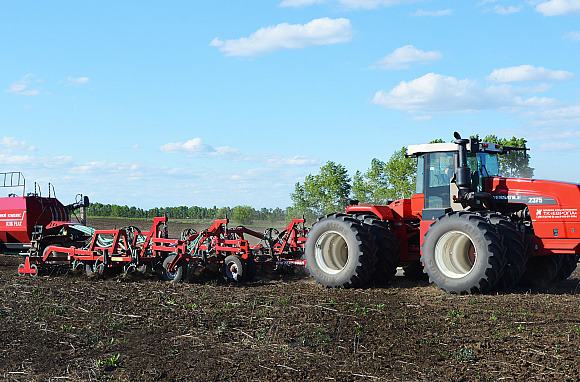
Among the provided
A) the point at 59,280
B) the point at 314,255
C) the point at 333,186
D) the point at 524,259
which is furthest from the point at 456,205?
the point at 333,186

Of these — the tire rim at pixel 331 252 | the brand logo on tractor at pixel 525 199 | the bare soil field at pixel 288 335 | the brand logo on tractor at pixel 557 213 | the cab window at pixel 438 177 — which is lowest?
the bare soil field at pixel 288 335

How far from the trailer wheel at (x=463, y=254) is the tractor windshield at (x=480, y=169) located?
1281 millimetres

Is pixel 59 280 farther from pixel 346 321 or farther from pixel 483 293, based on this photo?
pixel 483 293

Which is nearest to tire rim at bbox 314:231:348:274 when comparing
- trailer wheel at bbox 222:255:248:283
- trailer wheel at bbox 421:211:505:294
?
trailer wheel at bbox 222:255:248:283

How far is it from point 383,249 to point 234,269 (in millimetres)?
3406

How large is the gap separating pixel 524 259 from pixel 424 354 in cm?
463

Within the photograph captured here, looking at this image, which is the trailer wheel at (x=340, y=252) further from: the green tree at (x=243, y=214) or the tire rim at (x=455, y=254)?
the green tree at (x=243, y=214)

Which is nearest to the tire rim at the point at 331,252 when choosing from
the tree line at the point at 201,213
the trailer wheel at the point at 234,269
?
the trailer wheel at the point at 234,269

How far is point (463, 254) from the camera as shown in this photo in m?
11.3

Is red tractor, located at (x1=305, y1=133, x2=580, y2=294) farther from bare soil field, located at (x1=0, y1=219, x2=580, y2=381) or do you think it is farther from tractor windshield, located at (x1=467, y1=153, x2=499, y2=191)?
bare soil field, located at (x1=0, y1=219, x2=580, y2=381)

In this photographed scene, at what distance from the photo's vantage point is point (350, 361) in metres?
6.71

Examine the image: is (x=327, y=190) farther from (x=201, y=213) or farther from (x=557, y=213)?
(x=557, y=213)

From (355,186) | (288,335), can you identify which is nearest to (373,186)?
(355,186)

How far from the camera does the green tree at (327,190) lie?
163ft
